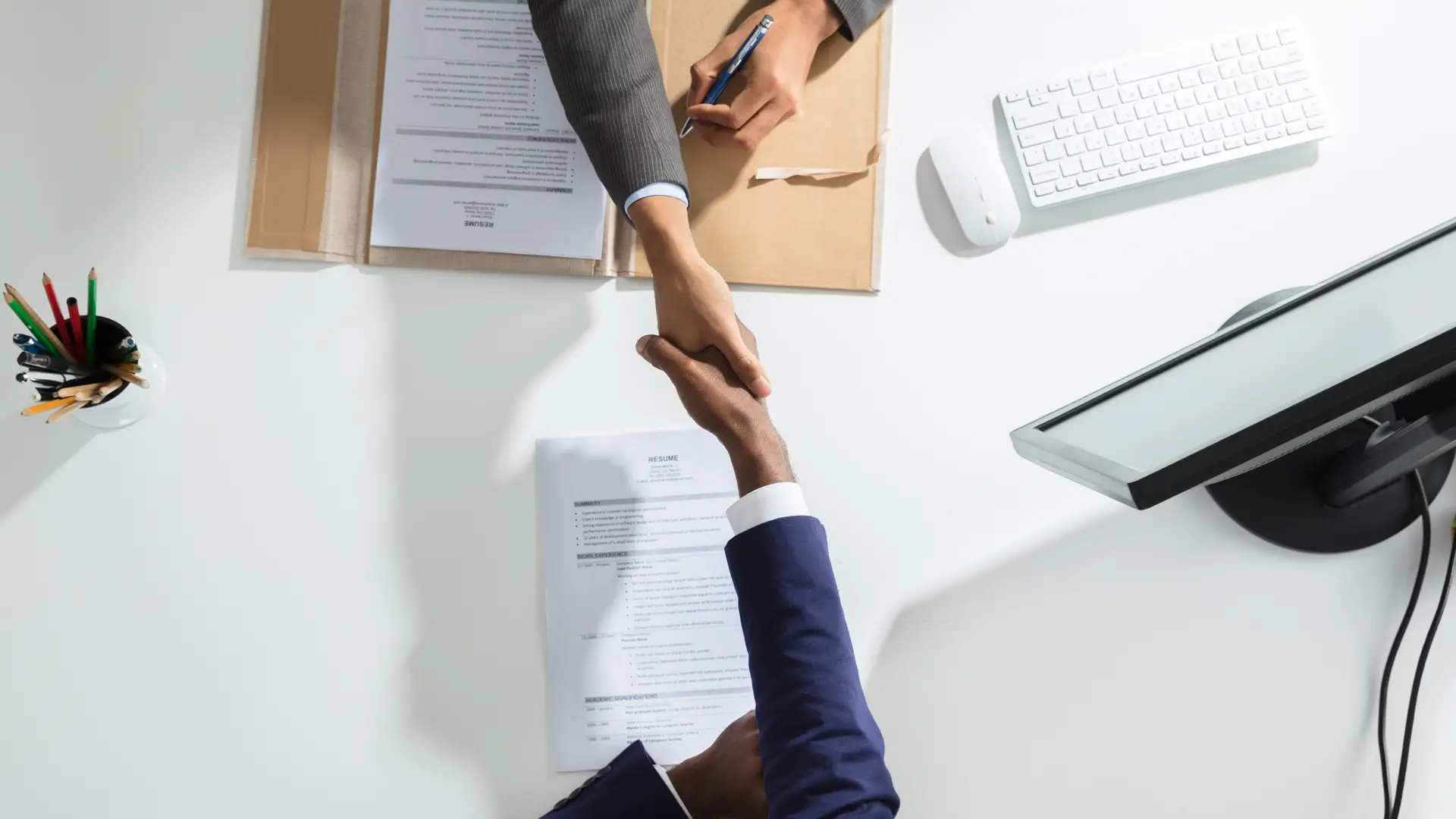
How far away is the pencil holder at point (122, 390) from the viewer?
0.88 metres

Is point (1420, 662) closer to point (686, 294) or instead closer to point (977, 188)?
point (977, 188)

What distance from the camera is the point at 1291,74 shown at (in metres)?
0.98

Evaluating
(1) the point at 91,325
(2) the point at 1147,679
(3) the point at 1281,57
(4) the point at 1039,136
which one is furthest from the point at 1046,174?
(1) the point at 91,325

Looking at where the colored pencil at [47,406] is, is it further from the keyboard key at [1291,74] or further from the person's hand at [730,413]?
the keyboard key at [1291,74]

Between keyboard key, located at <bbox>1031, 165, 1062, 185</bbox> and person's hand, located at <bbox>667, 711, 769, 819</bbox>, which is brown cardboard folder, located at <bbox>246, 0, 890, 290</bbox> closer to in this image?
keyboard key, located at <bbox>1031, 165, 1062, 185</bbox>

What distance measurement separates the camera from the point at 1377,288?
678 mm

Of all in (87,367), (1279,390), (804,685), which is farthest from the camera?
(87,367)

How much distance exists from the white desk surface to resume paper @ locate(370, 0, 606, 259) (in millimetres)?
59

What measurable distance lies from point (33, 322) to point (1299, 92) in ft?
4.27

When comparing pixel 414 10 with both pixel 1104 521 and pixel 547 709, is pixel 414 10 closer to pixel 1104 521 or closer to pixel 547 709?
pixel 547 709

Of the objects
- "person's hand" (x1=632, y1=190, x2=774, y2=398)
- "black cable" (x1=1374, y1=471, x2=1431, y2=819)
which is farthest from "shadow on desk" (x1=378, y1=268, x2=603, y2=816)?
"black cable" (x1=1374, y1=471, x2=1431, y2=819)

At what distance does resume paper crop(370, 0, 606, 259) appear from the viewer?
3.14 ft

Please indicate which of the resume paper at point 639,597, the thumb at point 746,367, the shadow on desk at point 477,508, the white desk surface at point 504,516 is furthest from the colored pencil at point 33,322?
the thumb at point 746,367

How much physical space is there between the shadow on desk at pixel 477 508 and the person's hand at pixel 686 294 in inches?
4.1
